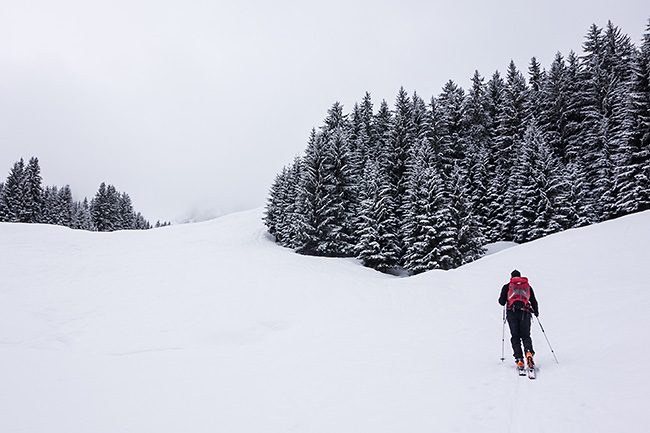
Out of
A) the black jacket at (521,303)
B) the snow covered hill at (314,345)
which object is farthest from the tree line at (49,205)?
the black jacket at (521,303)

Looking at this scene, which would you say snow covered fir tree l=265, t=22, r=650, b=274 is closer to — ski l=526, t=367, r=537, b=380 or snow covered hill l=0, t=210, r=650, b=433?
snow covered hill l=0, t=210, r=650, b=433

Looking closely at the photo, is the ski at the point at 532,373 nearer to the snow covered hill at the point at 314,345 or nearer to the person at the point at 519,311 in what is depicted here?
the snow covered hill at the point at 314,345

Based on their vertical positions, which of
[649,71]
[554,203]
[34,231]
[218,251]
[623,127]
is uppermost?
[649,71]

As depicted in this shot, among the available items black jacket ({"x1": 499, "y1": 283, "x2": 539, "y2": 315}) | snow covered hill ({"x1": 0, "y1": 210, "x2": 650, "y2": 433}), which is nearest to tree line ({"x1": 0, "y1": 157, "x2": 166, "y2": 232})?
snow covered hill ({"x1": 0, "y1": 210, "x2": 650, "y2": 433})

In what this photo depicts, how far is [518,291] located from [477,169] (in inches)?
1260

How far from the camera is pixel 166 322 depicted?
10.3m

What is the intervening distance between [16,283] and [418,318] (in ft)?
55.7

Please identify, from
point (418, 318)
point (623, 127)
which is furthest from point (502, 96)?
point (418, 318)

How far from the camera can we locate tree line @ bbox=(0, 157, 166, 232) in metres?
47.6

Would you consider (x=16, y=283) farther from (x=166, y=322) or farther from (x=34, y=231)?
(x=34, y=231)

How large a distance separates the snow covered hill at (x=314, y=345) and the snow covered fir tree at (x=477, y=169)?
30.0ft

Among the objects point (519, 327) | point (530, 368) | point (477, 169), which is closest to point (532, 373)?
point (530, 368)

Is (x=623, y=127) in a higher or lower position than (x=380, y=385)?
higher

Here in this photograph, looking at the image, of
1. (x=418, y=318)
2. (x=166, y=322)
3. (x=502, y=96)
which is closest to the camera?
(x=166, y=322)
